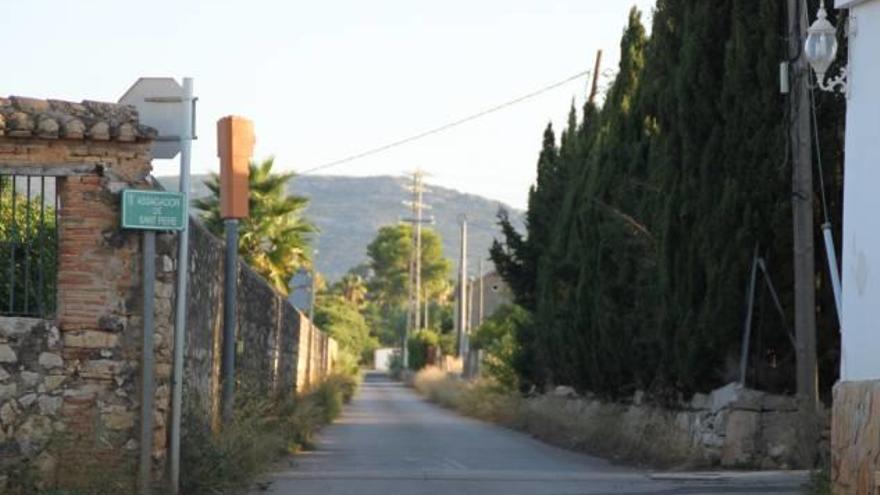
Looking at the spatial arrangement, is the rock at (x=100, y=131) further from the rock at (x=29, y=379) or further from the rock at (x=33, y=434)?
the rock at (x=33, y=434)

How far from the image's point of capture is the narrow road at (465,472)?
1669 centimetres

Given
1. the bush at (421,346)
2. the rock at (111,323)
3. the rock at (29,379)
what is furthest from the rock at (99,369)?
the bush at (421,346)

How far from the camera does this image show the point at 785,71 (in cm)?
1939

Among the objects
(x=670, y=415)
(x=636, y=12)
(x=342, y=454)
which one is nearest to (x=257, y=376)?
(x=342, y=454)

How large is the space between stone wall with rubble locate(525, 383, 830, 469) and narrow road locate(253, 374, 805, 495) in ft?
2.50

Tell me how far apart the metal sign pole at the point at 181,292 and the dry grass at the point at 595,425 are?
9.22m

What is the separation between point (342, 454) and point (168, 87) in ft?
37.7

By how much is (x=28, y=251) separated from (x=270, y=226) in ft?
98.9

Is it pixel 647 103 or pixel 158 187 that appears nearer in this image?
pixel 158 187

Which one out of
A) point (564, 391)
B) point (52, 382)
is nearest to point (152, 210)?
point (52, 382)

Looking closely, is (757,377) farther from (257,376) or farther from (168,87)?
(168,87)

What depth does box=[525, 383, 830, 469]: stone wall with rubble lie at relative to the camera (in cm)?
2055

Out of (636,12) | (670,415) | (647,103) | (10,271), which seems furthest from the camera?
(636,12)

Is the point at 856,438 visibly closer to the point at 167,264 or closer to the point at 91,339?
the point at 167,264
